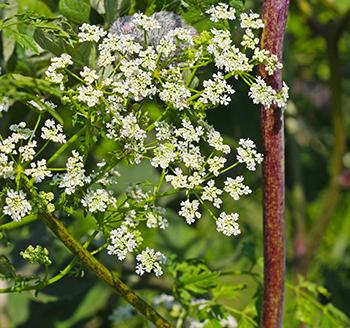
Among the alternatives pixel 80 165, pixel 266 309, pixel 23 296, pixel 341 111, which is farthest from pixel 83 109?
pixel 341 111

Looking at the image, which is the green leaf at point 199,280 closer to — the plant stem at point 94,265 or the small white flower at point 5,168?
the plant stem at point 94,265

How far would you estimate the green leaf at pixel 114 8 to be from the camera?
956 millimetres

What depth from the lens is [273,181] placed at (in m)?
0.90

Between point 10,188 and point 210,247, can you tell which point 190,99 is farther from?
point 210,247

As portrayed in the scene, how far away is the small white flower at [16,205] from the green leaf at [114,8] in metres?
0.28

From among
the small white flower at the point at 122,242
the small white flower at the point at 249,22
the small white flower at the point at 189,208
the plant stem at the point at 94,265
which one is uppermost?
the small white flower at the point at 249,22

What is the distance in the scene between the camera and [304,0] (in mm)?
1860

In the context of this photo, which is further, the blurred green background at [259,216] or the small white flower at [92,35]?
the blurred green background at [259,216]

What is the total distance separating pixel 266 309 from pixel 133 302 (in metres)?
0.17

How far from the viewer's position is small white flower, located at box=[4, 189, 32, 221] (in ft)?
2.52

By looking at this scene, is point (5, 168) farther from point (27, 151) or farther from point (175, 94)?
point (175, 94)

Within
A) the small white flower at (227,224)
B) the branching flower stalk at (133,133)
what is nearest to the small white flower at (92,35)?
the branching flower stalk at (133,133)

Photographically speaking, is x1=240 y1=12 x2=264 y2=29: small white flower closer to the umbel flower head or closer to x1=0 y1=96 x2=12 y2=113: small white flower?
the umbel flower head

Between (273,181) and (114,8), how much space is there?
26 centimetres
